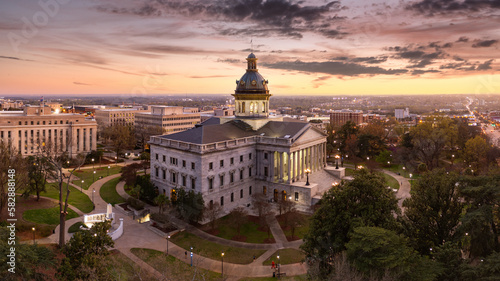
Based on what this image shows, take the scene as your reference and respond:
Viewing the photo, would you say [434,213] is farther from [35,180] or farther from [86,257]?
[35,180]

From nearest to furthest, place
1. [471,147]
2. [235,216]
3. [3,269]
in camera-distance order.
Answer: [3,269] → [235,216] → [471,147]

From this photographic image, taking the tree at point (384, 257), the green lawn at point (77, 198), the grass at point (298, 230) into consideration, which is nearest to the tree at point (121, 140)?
the green lawn at point (77, 198)

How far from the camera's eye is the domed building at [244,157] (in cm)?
5903

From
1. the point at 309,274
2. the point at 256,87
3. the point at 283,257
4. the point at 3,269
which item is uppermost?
the point at 256,87

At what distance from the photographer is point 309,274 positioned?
32.2 m

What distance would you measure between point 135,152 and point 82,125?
2024cm

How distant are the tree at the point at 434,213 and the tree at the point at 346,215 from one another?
6578 mm

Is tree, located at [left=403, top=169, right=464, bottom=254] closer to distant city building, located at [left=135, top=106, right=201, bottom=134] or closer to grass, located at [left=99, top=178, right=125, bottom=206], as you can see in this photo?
grass, located at [left=99, top=178, right=125, bottom=206]

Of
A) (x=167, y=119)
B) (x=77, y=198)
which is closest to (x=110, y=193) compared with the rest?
(x=77, y=198)

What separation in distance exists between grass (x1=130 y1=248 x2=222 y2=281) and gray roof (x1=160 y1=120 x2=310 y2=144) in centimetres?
2136

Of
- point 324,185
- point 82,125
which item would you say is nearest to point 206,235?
point 324,185

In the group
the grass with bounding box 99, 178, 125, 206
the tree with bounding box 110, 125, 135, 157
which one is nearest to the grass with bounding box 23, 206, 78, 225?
the grass with bounding box 99, 178, 125, 206

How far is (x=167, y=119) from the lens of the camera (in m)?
145

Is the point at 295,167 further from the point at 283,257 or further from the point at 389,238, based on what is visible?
the point at 389,238
